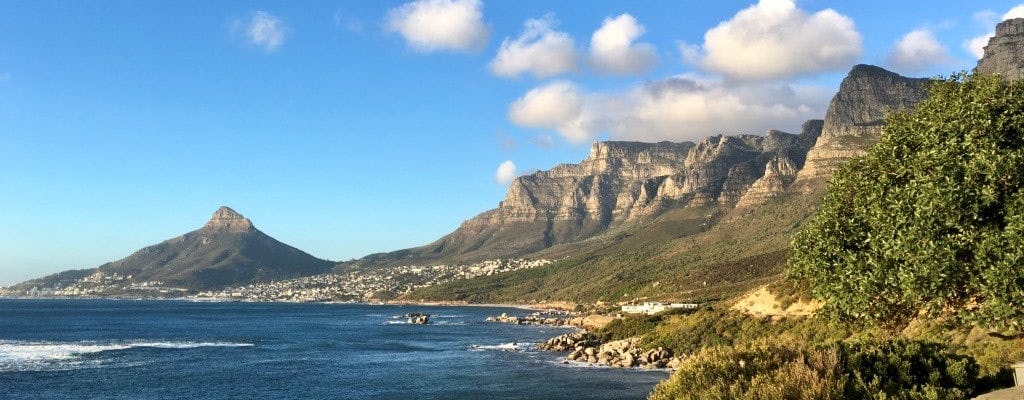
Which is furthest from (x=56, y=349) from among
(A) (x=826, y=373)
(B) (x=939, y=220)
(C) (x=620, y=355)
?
(B) (x=939, y=220)

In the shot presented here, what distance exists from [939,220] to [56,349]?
123m

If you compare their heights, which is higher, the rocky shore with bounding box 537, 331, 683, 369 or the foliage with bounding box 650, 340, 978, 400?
the foliage with bounding box 650, 340, 978, 400

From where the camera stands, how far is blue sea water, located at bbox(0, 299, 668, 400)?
70062mm

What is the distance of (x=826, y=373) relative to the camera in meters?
21.7

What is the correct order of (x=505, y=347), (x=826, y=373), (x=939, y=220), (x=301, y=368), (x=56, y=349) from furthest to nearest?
(x=56, y=349), (x=505, y=347), (x=301, y=368), (x=939, y=220), (x=826, y=373)

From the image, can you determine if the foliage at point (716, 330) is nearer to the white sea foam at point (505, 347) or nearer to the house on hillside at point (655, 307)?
the white sea foam at point (505, 347)

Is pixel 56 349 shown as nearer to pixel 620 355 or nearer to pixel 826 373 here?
pixel 620 355

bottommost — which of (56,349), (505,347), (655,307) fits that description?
(505,347)

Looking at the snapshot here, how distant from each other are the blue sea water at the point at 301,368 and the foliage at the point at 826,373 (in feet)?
127

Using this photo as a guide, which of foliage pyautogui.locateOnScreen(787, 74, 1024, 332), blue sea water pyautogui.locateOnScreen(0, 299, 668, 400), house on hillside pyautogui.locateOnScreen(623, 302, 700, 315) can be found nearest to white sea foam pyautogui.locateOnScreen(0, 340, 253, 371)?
blue sea water pyautogui.locateOnScreen(0, 299, 668, 400)

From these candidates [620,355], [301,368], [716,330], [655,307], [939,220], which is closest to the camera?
[939,220]

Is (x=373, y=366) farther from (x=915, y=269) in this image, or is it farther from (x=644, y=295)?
(x=644, y=295)

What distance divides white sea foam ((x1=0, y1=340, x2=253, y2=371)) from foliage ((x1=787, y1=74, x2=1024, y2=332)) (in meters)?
94.3

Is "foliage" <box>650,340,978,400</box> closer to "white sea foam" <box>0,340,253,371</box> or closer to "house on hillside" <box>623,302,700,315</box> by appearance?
"white sea foam" <box>0,340,253,371</box>
